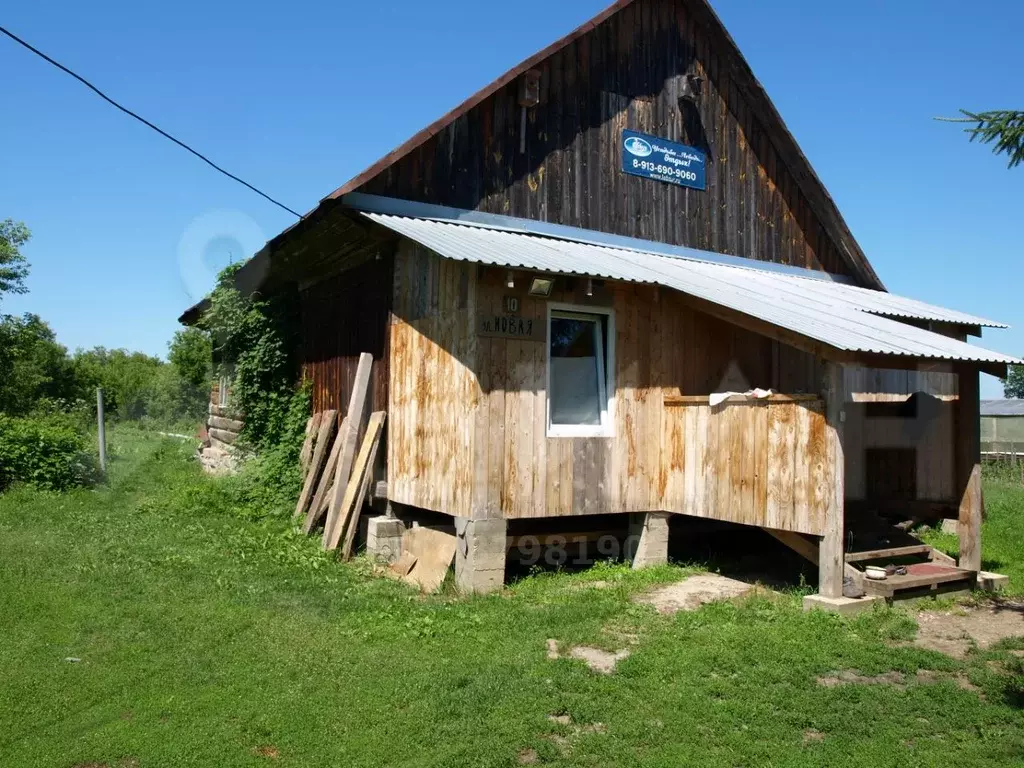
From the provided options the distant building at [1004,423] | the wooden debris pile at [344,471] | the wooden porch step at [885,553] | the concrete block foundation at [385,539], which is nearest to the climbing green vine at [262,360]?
the wooden debris pile at [344,471]

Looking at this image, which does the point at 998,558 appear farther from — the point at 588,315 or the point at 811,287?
the point at 588,315

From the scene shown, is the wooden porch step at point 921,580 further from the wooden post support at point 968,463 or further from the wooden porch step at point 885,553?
the wooden post support at point 968,463

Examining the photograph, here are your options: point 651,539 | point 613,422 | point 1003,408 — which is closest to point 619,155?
point 613,422

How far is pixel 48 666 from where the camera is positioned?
5980 millimetres

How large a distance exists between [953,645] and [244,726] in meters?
5.50

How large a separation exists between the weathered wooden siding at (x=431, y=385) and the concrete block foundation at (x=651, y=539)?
7.70 ft

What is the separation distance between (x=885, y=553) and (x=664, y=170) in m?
6.43

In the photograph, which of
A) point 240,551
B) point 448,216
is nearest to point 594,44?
point 448,216

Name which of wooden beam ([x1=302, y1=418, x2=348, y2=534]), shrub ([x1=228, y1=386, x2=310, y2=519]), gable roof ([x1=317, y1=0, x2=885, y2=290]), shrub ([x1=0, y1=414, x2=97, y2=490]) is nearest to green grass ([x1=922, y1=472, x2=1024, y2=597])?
gable roof ([x1=317, y1=0, x2=885, y2=290])

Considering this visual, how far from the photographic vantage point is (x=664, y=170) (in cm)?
1224

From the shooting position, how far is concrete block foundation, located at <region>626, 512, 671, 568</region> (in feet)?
31.7

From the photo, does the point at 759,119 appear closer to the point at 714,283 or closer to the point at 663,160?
the point at 663,160

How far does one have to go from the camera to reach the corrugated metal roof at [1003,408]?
3930 cm

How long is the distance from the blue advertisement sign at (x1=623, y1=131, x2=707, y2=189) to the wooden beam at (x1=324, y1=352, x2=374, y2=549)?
15.3ft
